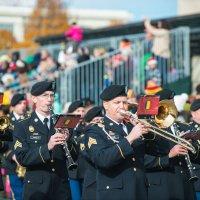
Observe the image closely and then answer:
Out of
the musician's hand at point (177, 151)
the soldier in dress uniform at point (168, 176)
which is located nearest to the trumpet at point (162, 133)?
the musician's hand at point (177, 151)

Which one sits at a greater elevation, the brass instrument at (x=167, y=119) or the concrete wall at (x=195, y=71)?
the brass instrument at (x=167, y=119)

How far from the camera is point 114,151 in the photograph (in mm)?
8227

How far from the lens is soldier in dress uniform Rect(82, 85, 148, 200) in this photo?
27.3ft

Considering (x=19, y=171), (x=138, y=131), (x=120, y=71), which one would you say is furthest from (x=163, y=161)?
(x=120, y=71)

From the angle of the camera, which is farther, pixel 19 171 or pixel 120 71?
pixel 120 71

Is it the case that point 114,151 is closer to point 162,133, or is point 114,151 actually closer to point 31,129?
point 162,133

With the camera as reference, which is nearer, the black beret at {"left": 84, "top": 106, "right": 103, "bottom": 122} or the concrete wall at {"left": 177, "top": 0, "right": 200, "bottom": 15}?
the black beret at {"left": 84, "top": 106, "right": 103, "bottom": 122}

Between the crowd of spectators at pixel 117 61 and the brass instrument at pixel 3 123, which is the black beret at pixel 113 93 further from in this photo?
the crowd of spectators at pixel 117 61

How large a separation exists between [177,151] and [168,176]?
643 millimetres

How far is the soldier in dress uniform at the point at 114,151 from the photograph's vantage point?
328 inches

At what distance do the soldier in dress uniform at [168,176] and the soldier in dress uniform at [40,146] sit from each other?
1021mm

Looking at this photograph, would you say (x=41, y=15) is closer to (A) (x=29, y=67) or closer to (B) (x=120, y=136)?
(A) (x=29, y=67)

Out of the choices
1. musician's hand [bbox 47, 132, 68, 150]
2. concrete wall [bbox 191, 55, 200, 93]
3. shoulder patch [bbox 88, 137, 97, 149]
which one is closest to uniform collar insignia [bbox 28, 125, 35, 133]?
musician's hand [bbox 47, 132, 68, 150]

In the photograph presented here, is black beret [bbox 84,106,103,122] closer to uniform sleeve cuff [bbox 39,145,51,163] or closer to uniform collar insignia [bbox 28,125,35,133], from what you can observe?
uniform collar insignia [bbox 28,125,35,133]
